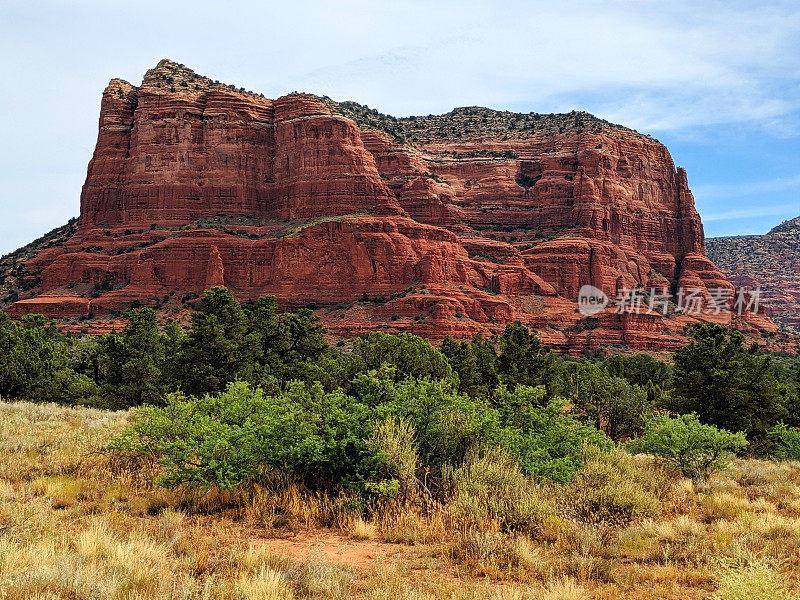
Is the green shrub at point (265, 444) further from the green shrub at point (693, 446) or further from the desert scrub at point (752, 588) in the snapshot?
the green shrub at point (693, 446)

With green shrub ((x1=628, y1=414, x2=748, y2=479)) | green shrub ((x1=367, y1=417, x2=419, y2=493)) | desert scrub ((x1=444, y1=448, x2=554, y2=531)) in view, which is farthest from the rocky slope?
green shrub ((x1=367, y1=417, x2=419, y2=493))

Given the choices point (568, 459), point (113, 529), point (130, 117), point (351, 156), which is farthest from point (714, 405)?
point (130, 117)

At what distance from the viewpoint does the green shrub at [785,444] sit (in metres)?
21.1

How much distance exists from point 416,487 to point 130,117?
380 feet

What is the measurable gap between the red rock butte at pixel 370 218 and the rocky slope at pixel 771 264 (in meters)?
65.6

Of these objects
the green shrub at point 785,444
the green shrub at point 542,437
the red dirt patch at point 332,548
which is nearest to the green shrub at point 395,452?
the red dirt patch at point 332,548

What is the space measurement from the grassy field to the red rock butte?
2484 inches

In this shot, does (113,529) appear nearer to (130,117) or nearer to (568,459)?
(568,459)

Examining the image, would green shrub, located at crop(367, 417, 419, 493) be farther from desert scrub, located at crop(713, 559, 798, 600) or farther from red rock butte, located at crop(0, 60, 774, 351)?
red rock butte, located at crop(0, 60, 774, 351)

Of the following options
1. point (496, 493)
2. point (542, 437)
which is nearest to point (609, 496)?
point (542, 437)

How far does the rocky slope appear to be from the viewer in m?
158

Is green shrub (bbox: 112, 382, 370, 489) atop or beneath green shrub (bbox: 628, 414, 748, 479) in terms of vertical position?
atop

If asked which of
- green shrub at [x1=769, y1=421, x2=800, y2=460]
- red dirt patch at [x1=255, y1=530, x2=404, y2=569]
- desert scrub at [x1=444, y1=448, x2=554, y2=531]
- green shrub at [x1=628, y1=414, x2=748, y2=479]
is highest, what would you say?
desert scrub at [x1=444, y1=448, x2=554, y2=531]

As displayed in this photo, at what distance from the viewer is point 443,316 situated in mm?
74812
